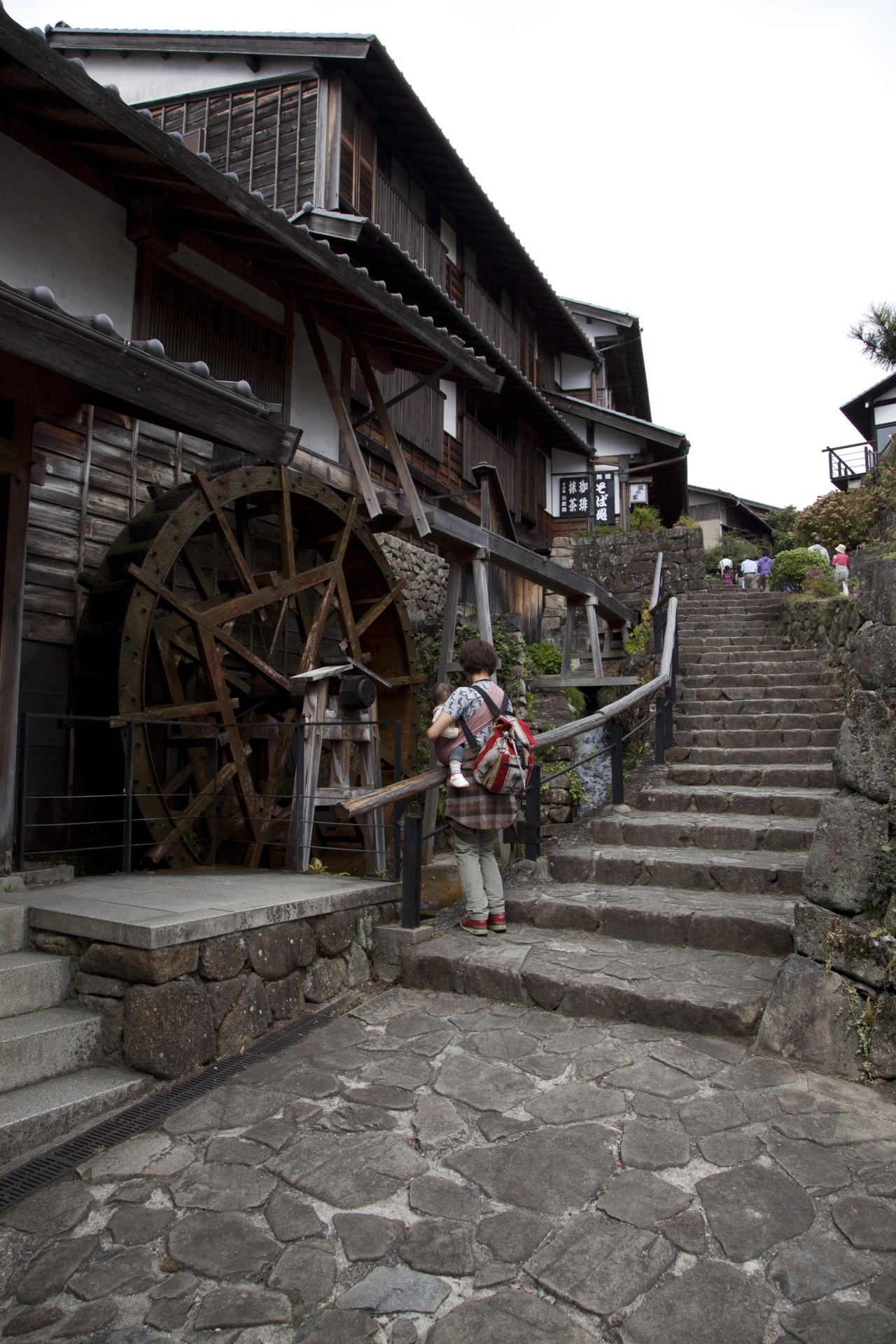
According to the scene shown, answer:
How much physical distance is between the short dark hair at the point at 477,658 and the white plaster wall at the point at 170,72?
9807mm

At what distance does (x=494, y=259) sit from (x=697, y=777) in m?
12.5

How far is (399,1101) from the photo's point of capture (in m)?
3.07

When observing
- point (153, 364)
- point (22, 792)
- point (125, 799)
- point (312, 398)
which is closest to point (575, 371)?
point (312, 398)

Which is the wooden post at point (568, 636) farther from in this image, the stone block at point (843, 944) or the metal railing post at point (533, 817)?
the stone block at point (843, 944)

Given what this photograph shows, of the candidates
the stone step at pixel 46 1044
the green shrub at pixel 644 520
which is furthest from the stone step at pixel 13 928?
the green shrub at pixel 644 520

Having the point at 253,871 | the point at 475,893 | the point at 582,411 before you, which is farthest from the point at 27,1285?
the point at 582,411

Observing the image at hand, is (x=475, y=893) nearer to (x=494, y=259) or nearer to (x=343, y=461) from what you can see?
(x=343, y=461)

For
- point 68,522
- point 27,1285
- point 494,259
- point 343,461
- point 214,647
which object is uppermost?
point 494,259

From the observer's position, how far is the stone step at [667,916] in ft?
13.4

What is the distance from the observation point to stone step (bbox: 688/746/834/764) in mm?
7230

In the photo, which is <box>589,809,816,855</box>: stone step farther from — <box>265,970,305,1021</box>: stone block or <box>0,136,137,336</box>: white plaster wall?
<box>0,136,137,336</box>: white plaster wall

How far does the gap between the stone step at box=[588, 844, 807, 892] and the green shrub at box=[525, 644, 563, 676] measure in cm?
Answer: 878

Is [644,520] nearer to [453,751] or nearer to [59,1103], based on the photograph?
[453,751]

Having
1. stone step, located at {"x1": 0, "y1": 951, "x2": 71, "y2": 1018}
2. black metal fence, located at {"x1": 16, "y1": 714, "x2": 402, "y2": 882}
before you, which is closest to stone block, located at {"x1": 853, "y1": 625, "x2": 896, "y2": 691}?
A: black metal fence, located at {"x1": 16, "y1": 714, "x2": 402, "y2": 882}
